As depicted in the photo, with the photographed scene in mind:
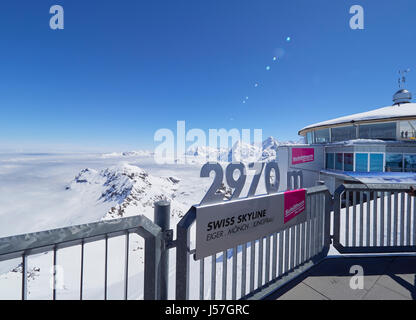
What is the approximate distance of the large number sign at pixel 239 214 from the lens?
6.82 feet

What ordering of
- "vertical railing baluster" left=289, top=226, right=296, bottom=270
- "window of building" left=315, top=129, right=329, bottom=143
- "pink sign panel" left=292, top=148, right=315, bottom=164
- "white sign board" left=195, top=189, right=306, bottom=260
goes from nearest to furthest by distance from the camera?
"white sign board" left=195, top=189, right=306, bottom=260 < "vertical railing baluster" left=289, top=226, right=296, bottom=270 < "pink sign panel" left=292, top=148, right=315, bottom=164 < "window of building" left=315, top=129, right=329, bottom=143

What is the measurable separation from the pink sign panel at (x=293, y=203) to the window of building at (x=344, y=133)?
30636 mm

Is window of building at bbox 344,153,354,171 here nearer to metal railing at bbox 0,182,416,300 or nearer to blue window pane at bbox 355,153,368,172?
blue window pane at bbox 355,153,368,172

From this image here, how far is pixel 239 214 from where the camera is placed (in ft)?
7.64

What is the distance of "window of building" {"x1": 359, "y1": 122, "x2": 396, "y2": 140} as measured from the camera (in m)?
23.1

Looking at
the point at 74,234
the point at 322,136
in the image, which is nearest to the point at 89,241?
the point at 74,234

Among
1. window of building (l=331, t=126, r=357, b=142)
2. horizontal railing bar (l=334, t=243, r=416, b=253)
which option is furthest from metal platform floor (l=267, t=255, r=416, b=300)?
window of building (l=331, t=126, r=357, b=142)

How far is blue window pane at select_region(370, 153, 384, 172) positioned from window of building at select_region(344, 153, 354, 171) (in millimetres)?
1590

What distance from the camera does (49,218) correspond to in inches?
3954

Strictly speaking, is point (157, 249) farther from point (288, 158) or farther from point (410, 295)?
point (288, 158)

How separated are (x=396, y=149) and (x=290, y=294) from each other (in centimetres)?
2328

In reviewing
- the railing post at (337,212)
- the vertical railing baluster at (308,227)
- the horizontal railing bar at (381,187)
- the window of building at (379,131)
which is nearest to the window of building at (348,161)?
the window of building at (379,131)

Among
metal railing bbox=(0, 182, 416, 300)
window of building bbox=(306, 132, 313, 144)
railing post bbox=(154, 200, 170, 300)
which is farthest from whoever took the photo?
window of building bbox=(306, 132, 313, 144)
